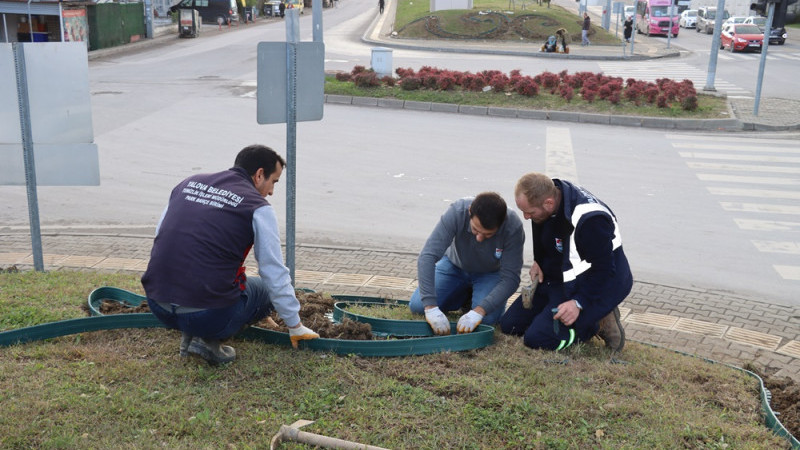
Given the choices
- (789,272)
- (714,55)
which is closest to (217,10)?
(714,55)

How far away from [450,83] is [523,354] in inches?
582

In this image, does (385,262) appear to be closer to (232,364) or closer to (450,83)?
(232,364)

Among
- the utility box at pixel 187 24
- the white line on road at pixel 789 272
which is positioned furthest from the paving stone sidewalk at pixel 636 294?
the utility box at pixel 187 24

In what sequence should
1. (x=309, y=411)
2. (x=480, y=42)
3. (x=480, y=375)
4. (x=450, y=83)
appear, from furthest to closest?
(x=480, y=42)
(x=450, y=83)
(x=480, y=375)
(x=309, y=411)

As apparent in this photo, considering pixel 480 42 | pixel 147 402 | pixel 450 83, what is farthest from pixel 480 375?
pixel 480 42

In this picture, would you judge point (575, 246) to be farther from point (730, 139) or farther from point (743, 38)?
point (743, 38)

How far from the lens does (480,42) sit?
38.4 meters

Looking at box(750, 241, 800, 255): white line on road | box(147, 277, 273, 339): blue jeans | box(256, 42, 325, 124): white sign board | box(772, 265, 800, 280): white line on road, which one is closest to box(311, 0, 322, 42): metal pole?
box(750, 241, 800, 255): white line on road

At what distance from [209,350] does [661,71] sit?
26.5 metres

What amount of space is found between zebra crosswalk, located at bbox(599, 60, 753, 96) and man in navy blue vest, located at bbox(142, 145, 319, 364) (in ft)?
67.8

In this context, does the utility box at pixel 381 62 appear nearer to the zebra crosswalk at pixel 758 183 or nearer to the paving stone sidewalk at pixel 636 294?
the zebra crosswalk at pixel 758 183

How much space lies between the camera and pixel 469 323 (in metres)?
5.27

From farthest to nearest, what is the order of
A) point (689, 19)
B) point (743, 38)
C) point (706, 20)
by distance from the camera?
point (689, 19), point (706, 20), point (743, 38)

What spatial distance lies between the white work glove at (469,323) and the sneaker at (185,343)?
1717mm
